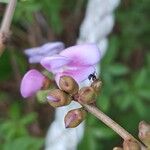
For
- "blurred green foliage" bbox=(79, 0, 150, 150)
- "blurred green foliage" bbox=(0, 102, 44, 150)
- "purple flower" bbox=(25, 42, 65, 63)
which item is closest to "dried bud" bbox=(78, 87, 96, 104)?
"purple flower" bbox=(25, 42, 65, 63)

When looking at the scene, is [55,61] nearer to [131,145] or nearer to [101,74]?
[131,145]

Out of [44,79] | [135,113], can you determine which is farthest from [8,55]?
[44,79]

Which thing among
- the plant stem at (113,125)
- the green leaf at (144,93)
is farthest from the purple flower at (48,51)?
the green leaf at (144,93)

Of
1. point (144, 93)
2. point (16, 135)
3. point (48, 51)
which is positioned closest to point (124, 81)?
point (144, 93)

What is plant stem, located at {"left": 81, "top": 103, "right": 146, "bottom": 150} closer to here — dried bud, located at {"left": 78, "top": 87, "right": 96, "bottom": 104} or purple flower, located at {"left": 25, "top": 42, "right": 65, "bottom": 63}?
dried bud, located at {"left": 78, "top": 87, "right": 96, "bottom": 104}

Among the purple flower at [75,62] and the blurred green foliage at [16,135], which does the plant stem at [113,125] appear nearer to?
the purple flower at [75,62]

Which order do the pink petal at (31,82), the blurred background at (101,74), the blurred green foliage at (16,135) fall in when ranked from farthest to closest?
the blurred background at (101,74) < the blurred green foliage at (16,135) < the pink petal at (31,82)
